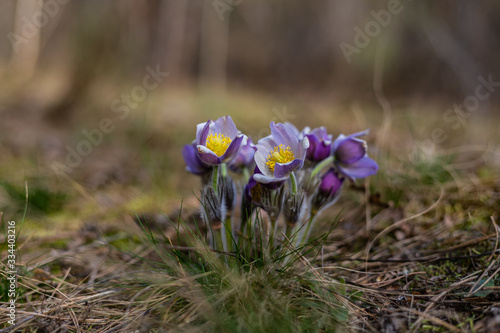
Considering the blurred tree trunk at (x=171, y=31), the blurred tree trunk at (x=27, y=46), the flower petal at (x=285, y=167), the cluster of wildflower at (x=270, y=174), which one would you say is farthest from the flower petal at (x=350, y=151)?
the blurred tree trunk at (x=27, y=46)

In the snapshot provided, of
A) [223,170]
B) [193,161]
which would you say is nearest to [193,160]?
[193,161]

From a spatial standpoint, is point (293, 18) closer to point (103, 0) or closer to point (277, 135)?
point (103, 0)

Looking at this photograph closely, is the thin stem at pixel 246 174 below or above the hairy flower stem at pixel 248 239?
above

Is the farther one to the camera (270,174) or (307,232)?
→ (307,232)

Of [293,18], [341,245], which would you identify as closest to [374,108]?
[293,18]

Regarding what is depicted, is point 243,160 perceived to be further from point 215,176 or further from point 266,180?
point 266,180

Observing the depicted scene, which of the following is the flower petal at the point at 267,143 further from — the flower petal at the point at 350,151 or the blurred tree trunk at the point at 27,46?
the blurred tree trunk at the point at 27,46

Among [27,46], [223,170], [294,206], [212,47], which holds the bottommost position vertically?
[294,206]

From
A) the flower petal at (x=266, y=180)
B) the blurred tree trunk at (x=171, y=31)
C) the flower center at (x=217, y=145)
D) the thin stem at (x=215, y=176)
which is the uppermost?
the blurred tree trunk at (x=171, y=31)
